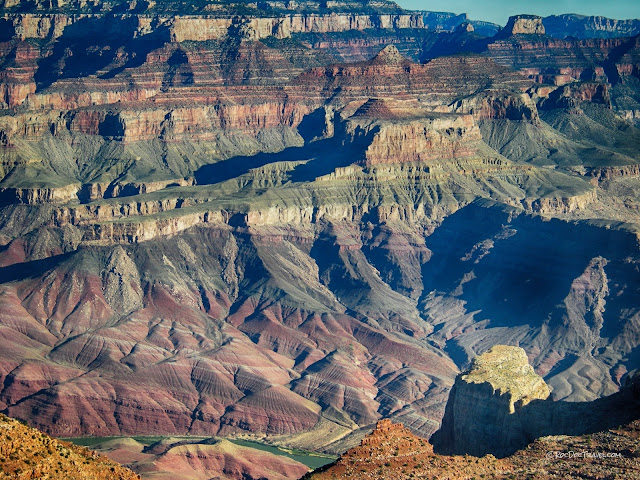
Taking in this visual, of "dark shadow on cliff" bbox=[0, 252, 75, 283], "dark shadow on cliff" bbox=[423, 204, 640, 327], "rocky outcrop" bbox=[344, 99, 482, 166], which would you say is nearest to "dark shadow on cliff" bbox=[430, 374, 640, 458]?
"dark shadow on cliff" bbox=[423, 204, 640, 327]

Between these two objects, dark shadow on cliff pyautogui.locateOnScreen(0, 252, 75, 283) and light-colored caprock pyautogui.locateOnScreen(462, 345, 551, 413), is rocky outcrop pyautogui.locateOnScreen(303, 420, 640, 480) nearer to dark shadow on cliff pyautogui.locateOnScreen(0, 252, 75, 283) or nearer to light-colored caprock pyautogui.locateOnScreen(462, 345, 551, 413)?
light-colored caprock pyautogui.locateOnScreen(462, 345, 551, 413)

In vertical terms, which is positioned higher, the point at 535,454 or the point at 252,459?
the point at 535,454

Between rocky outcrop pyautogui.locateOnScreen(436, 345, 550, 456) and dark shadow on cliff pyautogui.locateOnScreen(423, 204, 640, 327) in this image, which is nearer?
rocky outcrop pyautogui.locateOnScreen(436, 345, 550, 456)

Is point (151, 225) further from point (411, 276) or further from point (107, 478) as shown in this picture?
point (107, 478)

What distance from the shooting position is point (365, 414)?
104125mm

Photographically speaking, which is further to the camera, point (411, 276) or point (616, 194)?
point (616, 194)

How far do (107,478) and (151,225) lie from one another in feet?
280

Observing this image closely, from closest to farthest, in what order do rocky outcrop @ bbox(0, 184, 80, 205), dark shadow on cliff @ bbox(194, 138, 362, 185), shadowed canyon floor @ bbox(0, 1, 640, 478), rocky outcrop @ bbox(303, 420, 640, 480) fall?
rocky outcrop @ bbox(303, 420, 640, 480) → shadowed canyon floor @ bbox(0, 1, 640, 478) → rocky outcrop @ bbox(0, 184, 80, 205) → dark shadow on cliff @ bbox(194, 138, 362, 185)

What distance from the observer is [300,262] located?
13888 cm

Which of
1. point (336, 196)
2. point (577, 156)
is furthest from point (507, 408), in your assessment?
point (577, 156)

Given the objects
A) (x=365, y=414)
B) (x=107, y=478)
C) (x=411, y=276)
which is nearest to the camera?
(x=107, y=478)

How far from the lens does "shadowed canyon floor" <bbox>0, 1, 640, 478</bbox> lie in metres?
106

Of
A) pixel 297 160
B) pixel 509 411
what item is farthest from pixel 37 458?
pixel 297 160

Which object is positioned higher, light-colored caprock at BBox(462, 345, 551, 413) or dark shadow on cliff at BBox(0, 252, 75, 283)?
light-colored caprock at BBox(462, 345, 551, 413)
